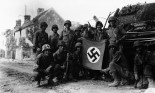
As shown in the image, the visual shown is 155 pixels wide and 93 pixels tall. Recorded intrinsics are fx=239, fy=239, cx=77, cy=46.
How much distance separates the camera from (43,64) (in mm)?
8562

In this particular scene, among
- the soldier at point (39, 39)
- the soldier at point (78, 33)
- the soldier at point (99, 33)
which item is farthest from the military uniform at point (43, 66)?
the soldier at point (99, 33)

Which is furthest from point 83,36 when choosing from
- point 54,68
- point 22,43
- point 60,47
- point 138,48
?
point 22,43

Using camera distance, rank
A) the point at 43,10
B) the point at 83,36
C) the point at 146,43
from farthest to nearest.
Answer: the point at 43,10, the point at 83,36, the point at 146,43

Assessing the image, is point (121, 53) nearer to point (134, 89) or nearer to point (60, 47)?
point (134, 89)

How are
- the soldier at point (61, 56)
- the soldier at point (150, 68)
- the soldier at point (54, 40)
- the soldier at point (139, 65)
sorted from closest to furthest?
1. the soldier at point (150, 68)
2. the soldier at point (139, 65)
3. the soldier at point (61, 56)
4. the soldier at point (54, 40)

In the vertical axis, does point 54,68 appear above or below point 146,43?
below

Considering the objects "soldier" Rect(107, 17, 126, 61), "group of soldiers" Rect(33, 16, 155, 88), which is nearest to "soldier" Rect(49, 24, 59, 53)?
"group of soldiers" Rect(33, 16, 155, 88)

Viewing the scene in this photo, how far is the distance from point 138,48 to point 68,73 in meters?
2.96

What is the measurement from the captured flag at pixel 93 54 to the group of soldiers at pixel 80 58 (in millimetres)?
192

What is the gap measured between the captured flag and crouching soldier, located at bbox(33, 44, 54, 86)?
4.70 feet

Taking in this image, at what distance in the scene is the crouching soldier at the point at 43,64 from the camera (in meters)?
8.26

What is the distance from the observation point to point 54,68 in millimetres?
8602

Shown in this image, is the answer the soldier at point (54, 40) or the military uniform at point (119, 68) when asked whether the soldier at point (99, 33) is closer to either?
the military uniform at point (119, 68)

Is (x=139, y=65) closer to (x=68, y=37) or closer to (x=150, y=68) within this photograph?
(x=150, y=68)
